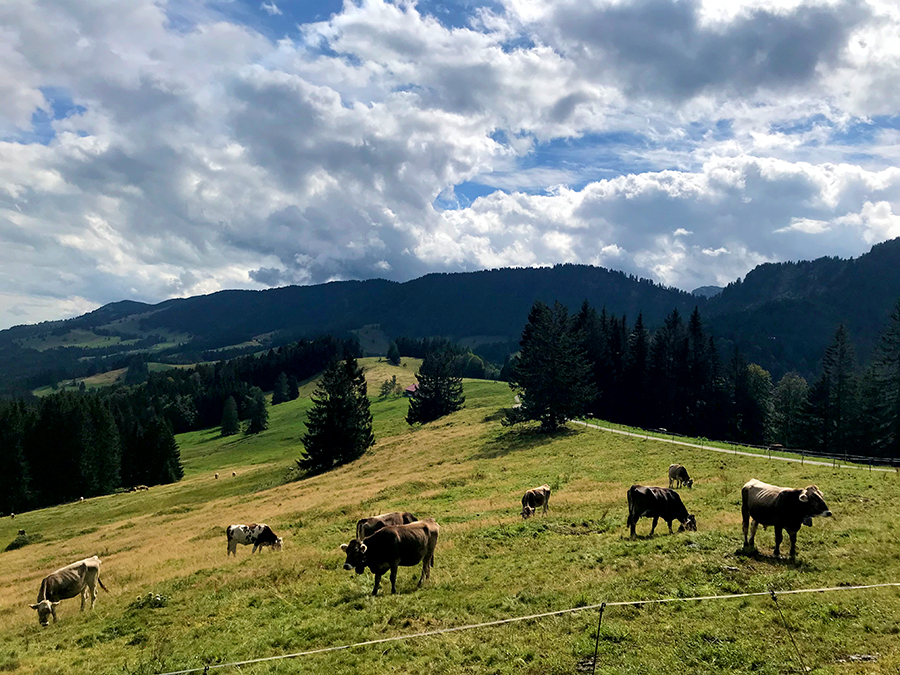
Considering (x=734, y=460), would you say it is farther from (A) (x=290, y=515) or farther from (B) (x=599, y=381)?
(B) (x=599, y=381)

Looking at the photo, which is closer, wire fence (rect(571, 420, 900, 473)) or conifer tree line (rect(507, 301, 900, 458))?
wire fence (rect(571, 420, 900, 473))

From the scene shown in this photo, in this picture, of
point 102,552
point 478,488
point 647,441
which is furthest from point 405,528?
point 647,441

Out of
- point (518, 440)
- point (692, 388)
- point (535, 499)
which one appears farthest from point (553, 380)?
point (535, 499)

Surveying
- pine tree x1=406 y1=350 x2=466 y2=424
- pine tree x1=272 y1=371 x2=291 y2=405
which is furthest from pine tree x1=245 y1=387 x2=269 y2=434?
pine tree x1=406 y1=350 x2=466 y2=424

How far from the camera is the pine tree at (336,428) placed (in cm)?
7256

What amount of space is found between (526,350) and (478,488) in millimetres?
38596

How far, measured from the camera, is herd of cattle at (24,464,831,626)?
15.7 m

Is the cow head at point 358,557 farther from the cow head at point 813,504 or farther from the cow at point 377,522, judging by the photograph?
the cow head at point 813,504

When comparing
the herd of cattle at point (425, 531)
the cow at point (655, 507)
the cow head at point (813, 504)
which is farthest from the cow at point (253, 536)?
the cow head at point (813, 504)

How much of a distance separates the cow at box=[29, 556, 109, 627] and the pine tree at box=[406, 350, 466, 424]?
88.5m

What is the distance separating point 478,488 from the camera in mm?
37500

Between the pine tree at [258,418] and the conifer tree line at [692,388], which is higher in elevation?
the conifer tree line at [692,388]

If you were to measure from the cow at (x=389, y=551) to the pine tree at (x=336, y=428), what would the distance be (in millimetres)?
58120

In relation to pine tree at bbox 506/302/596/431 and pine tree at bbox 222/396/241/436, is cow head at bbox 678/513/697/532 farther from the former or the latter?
pine tree at bbox 222/396/241/436
